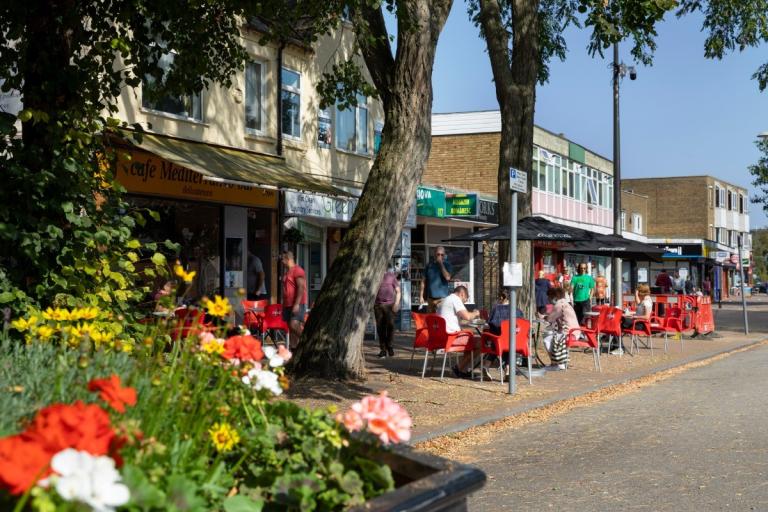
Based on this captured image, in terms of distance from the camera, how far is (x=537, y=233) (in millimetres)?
14664

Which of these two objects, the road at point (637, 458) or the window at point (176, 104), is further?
the window at point (176, 104)

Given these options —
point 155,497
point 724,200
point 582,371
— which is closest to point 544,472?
point 155,497

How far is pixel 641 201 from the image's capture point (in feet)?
215

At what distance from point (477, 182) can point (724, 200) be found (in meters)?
57.7

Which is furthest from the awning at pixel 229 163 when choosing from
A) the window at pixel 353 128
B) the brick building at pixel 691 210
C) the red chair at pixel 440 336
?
the brick building at pixel 691 210

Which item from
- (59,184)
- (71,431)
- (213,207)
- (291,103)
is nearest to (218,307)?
(71,431)

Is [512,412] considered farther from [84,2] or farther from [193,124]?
[193,124]

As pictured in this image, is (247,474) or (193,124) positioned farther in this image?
(193,124)

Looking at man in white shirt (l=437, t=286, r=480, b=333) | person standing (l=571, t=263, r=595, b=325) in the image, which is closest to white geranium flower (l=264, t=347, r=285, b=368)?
man in white shirt (l=437, t=286, r=480, b=333)

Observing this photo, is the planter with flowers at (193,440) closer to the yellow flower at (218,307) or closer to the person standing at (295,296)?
the yellow flower at (218,307)

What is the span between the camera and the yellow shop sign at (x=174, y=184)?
50.8 feet

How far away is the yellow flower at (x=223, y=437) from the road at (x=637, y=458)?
3.55 meters

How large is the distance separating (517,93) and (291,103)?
19.7 feet

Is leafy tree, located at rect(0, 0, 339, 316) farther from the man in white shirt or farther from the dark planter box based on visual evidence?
the man in white shirt
